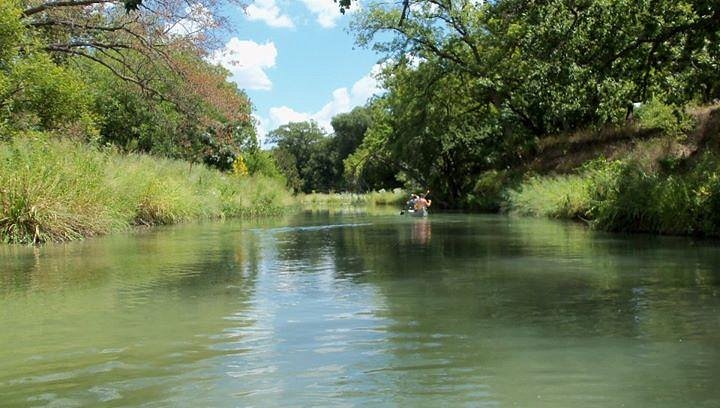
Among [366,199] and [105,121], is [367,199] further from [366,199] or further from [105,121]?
[105,121]

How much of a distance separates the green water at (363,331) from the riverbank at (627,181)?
4.83 metres

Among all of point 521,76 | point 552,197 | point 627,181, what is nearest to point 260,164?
point 521,76

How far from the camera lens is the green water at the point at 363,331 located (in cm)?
438

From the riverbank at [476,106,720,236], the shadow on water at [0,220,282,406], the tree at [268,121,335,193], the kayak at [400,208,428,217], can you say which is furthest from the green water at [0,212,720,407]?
the tree at [268,121,335,193]

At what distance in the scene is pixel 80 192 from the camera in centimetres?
1612

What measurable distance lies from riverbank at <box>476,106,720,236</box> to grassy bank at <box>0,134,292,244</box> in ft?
42.1

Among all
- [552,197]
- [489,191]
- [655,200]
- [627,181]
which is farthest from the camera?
[489,191]

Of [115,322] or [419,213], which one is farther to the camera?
[419,213]

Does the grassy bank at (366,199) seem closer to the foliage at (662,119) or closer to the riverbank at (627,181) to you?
the riverbank at (627,181)

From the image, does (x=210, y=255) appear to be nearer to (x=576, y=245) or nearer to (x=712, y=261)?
(x=576, y=245)

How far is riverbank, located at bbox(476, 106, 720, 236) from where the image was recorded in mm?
16141

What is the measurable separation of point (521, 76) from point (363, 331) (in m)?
32.4

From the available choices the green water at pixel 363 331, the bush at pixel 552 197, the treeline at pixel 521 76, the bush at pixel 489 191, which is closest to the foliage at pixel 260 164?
the treeline at pixel 521 76

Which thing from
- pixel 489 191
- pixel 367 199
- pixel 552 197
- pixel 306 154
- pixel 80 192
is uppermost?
pixel 306 154
